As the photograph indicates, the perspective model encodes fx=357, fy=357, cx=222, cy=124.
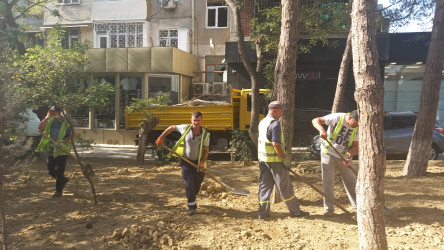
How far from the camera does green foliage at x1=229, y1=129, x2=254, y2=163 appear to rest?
991cm

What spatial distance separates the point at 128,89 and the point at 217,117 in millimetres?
7068

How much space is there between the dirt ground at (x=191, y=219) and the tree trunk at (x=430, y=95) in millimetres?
584

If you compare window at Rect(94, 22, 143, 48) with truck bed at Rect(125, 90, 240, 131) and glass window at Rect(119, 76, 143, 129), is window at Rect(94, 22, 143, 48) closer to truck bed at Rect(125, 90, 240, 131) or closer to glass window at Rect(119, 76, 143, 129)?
glass window at Rect(119, 76, 143, 129)

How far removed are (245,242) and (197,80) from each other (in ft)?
49.5

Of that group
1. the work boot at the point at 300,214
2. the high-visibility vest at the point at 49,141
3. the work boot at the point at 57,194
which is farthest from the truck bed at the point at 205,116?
the work boot at the point at 300,214

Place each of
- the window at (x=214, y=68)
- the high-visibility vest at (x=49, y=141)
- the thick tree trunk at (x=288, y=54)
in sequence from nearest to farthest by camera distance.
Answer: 1. the thick tree trunk at (x=288, y=54)
2. the high-visibility vest at (x=49, y=141)
3. the window at (x=214, y=68)

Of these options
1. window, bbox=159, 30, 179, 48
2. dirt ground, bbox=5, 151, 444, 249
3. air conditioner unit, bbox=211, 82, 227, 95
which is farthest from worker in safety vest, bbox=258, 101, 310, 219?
window, bbox=159, 30, 179, 48

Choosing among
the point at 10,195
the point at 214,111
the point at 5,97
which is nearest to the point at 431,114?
the point at 214,111

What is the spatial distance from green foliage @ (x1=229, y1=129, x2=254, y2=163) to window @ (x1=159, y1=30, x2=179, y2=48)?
9.56 metres

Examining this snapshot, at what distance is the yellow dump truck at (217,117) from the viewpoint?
10797 millimetres

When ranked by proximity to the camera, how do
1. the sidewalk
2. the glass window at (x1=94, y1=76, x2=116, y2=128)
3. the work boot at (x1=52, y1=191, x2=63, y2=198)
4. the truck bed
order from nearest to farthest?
1. the work boot at (x1=52, y1=191, x2=63, y2=198)
2. the truck bed
3. the sidewalk
4. the glass window at (x1=94, y1=76, x2=116, y2=128)

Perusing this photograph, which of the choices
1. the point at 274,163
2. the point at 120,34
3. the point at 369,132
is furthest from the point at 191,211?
the point at 120,34

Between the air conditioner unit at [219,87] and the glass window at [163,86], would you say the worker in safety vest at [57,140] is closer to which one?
the glass window at [163,86]

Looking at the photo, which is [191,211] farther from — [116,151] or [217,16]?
[217,16]
